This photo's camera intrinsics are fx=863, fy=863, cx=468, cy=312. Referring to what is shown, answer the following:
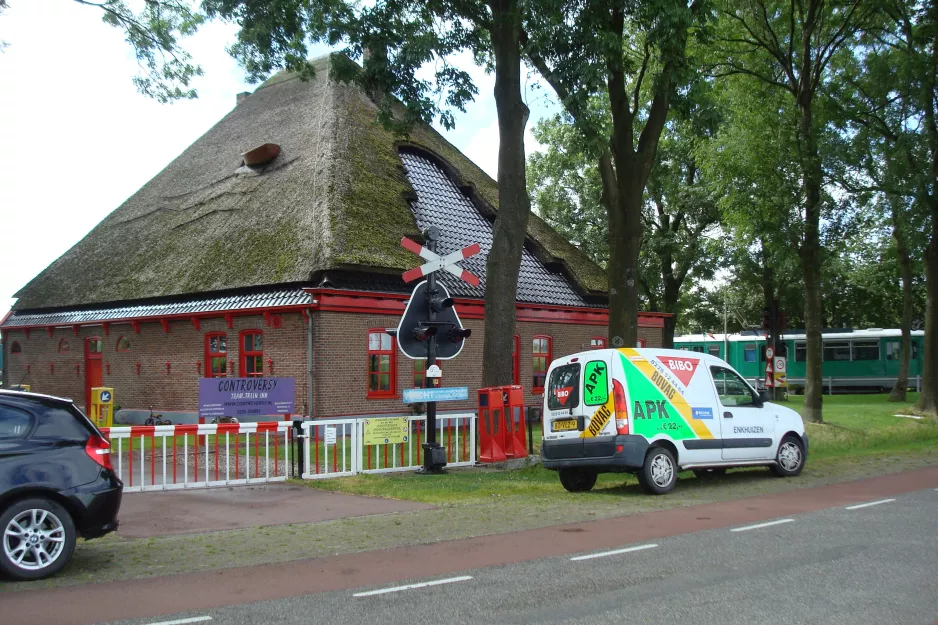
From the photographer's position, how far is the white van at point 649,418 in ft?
38.9

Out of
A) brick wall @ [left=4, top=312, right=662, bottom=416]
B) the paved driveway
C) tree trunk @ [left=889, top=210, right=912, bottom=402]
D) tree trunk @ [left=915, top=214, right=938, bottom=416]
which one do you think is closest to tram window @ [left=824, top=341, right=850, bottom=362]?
tree trunk @ [left=889, top=210, right=912, bottom=402]

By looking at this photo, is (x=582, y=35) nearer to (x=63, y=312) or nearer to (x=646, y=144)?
(x=646, y=144)

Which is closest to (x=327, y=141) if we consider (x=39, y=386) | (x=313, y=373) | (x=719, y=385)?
(x=313, y=373)

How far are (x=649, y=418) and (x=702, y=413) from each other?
1.17 meters

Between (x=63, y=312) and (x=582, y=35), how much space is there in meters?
22.6

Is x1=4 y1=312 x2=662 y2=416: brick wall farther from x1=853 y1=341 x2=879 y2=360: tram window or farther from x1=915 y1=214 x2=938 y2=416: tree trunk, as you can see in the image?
Result: x1=853 y1=341 x2=879 y2=360: tram window

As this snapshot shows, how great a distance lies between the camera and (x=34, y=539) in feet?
23.6

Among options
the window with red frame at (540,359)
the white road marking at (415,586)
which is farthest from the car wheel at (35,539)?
the window with red frame at (540,359)

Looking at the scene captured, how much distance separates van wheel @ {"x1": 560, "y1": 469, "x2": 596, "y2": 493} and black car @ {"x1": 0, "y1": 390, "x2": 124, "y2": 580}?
22.2 ft

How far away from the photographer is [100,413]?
22.5 m

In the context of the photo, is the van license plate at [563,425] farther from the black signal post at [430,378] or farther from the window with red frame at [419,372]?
the window with red frame at [419,372]

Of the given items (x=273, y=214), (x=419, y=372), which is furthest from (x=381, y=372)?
(x=273, y=214)

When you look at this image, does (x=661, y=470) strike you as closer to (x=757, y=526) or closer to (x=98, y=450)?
(x=757, y=526)

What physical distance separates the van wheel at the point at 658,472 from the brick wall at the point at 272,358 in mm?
11468
